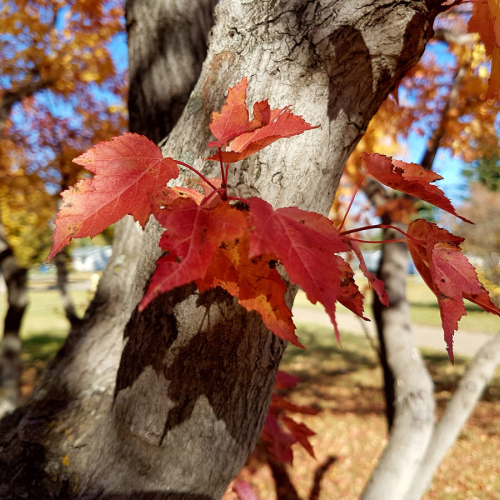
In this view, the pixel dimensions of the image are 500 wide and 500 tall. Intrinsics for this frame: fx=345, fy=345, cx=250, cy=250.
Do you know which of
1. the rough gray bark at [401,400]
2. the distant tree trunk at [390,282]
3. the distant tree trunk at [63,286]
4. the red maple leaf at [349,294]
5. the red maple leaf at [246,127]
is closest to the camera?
the red maple leaf at [246,127]

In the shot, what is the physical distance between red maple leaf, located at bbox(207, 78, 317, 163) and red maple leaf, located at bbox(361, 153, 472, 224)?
6.7 inches

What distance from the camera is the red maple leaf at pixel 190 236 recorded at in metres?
0.45

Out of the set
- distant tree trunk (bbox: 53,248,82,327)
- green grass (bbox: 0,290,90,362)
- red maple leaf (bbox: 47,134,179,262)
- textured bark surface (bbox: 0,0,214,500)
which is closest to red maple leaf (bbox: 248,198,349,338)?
red maple leaf (bbox: 47,134,179,262)

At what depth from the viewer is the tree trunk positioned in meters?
0.73

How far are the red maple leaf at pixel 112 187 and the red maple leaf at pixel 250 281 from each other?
6.2 inches

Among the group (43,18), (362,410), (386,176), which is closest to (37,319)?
(43,18)

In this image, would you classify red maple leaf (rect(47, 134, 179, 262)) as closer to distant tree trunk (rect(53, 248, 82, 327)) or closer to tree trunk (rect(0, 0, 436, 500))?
tree trunk (rect(0, 0, 436, 500))

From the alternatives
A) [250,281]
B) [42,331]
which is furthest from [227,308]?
[42,331]

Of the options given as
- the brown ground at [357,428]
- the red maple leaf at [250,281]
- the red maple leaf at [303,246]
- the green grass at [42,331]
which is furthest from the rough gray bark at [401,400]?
the green grass at [42,331]

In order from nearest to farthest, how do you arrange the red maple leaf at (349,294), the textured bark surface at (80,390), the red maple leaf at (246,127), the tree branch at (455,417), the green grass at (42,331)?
the red maple leaf at (246,127) → the red maple leaf at (349,294) → the textured bark surface at (80,390) → the tree branch at (455,417) → the green grass at (42,331)

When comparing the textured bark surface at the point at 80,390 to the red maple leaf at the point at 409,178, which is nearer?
the red maple leaf at the point at 409,178

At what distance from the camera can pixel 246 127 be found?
0.61 m

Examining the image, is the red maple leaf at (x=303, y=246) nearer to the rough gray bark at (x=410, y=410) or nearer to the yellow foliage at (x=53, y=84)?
the rough gray bark at (x=410, y=410)

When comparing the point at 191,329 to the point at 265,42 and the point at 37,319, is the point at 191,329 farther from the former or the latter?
the point at 37,319
